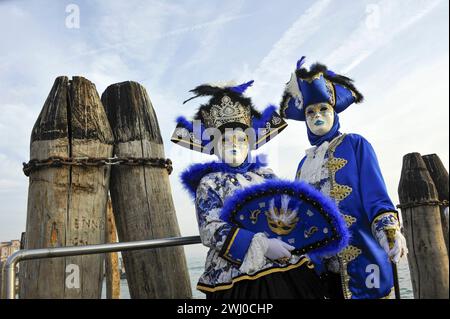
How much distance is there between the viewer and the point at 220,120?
103 inches

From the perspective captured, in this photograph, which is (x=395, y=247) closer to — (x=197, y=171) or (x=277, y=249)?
(x=277, y=249)

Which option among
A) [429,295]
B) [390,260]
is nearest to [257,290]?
[390,260]

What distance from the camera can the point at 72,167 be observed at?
2.54m

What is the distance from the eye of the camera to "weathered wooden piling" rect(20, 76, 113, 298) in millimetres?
2404

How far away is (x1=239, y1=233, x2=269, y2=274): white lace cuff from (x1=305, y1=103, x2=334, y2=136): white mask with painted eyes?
1.12 meters

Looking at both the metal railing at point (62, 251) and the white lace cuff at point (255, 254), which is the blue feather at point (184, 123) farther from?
the white lace cuff at point (255, 254)

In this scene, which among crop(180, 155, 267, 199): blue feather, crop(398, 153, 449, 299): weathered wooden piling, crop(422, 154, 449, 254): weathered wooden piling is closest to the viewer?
crop(180, 155, 267, 199): blue feather

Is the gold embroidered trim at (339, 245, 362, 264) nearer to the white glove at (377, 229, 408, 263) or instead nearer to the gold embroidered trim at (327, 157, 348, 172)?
the white glove at (377, 229, 408, 263)

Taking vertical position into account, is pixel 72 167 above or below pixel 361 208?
above

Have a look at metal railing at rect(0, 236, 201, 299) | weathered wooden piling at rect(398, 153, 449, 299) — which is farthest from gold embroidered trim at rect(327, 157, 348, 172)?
weathered wooden piling at rect(398, 153, 449, 299)

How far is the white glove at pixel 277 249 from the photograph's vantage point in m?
Result: 2.06
